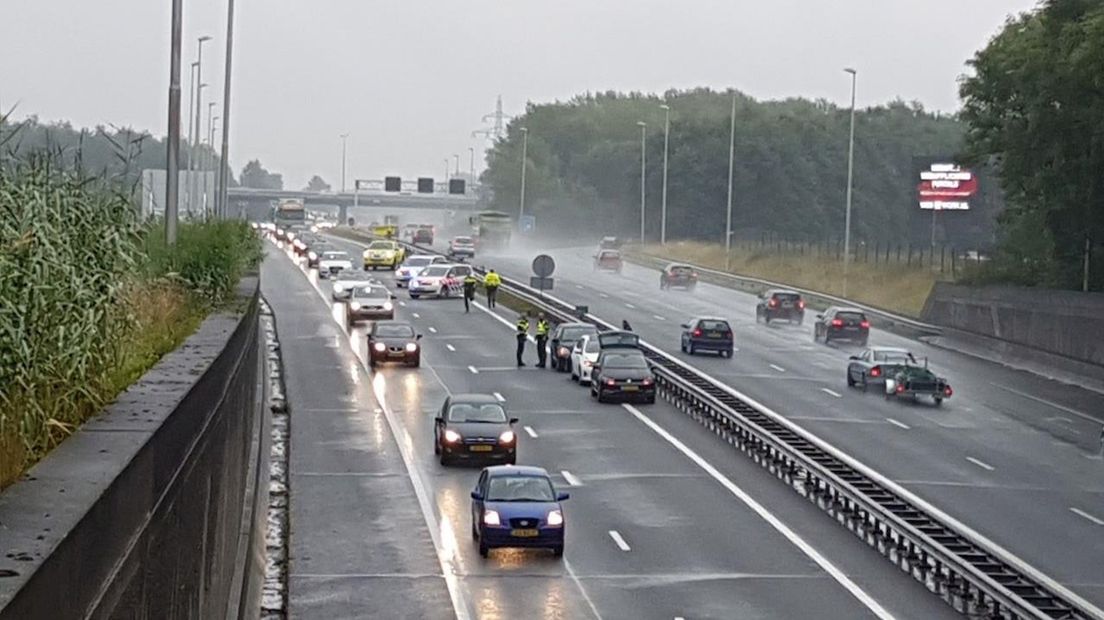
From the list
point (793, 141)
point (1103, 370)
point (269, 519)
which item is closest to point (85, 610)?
point (269, 519)

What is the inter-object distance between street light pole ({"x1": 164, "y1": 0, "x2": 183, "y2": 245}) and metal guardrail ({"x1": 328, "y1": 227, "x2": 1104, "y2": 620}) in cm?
1202

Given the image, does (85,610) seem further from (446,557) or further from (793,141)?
(793,141)

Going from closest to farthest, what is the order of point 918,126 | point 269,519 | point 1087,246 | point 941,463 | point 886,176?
point 269,519 < point 941,463 < point 1087,246 < point 886,176 < point 918,126

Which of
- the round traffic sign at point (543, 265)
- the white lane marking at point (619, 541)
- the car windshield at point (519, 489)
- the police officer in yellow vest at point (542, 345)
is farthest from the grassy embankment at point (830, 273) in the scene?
the car windshield at point (519, 489)

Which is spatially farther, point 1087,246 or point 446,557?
point 1087,246

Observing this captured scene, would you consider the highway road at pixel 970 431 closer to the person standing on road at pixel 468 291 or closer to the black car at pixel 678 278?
the person standing on road at pixel 468 291

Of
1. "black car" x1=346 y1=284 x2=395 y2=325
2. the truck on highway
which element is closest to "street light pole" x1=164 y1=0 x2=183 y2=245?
"black car" x1=346 y1=284 x2=395 y2=325

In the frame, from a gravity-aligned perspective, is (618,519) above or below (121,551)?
below

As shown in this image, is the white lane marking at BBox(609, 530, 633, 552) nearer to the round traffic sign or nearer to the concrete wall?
the concrete wall

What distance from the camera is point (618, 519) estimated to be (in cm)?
3117

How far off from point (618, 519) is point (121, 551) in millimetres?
24073

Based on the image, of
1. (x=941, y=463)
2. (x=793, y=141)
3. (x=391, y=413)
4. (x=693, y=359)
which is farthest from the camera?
(x=793, y=141)

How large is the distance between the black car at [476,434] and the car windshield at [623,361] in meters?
10.9

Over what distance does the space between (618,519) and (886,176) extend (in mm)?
139103
